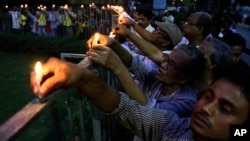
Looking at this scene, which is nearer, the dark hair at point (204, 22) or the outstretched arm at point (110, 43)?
the outstretched arm at point (110, 43)

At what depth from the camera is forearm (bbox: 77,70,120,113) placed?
1.35 metres

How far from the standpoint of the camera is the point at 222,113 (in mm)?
1477

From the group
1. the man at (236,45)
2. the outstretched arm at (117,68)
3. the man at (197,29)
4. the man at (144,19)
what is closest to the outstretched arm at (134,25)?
the man at (197,29)

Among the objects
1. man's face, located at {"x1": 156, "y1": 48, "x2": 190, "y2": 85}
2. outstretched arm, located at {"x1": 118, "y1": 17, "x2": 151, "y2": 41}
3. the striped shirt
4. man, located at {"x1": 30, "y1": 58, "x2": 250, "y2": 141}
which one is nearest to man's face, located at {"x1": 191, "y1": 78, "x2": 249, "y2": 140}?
man, located at {"x1": 30, "y1": 58, "x2": 250, "y2": 141}

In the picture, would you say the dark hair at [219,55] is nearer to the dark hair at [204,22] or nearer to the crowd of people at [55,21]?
the dark hair at [204,22]

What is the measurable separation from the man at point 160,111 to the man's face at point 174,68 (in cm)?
74

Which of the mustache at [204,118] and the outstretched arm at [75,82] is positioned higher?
the outstretched arm at [75,82]

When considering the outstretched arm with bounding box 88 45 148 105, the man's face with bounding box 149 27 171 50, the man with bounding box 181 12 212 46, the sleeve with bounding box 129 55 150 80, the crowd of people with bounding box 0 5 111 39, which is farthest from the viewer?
the crowd of people with bounding box 0 5 111 39

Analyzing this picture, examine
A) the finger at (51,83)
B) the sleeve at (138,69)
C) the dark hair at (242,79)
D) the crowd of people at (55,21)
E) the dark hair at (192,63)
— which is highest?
the finger at (51,83)

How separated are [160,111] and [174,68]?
844 mm

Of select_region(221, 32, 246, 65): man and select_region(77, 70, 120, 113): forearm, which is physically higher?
select_region(77, 70, 120, 113): forearm

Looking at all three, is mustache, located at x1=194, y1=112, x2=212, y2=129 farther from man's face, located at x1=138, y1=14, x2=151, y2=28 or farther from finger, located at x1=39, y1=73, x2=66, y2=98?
man's face, located at x1=138, y1=14, x2=151, y2=28

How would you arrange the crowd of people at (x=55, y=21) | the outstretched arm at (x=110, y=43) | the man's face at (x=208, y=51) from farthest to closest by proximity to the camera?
the crowd of people at (x=55, y=21) → the man's face at (x=208, y=51) → the outstretched arm at (x=110, y=43)

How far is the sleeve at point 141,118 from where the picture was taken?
145cm
